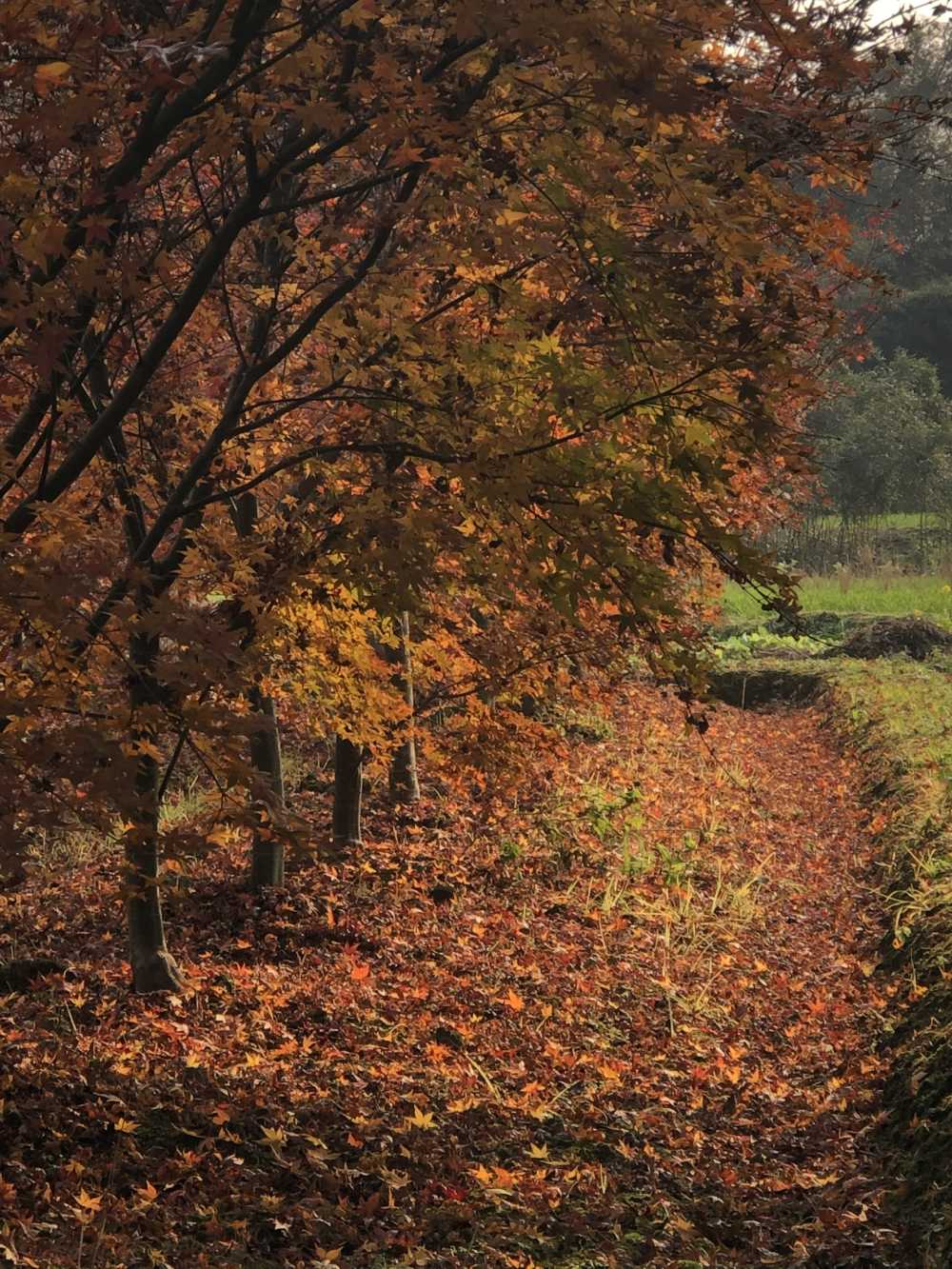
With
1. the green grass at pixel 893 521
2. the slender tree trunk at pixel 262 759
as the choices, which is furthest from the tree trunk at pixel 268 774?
the green grass at pixel 893 521

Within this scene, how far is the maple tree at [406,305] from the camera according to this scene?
3693 millimetres

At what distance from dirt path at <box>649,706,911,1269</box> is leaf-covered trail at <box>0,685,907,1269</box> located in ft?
0.07

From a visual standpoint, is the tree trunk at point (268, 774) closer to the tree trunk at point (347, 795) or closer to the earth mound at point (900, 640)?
the tree trunk at point (347, 795)

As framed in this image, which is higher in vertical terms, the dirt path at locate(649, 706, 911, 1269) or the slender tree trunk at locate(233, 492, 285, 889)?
the slender tree trunk at locate(233, 492, 285, 889)

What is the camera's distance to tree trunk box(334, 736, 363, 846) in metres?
9.84

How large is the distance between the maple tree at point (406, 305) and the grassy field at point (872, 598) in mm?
18688

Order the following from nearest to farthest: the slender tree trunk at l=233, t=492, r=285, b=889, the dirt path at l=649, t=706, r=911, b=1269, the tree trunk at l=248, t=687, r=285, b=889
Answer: the dirt path at l=649, t=706, r=911, b=1269 < the slender tree trunk at l=233, t=492, r=285, b=889 < the tree trunk at l=248, t=687, r=285, b=889

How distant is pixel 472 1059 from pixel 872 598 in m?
20.4

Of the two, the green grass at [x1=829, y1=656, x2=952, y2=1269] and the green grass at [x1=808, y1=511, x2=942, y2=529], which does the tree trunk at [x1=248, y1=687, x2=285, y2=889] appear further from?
the green grass at [x1=808, y1=511, x2=942, y2=529]

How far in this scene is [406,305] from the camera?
19.2 ft

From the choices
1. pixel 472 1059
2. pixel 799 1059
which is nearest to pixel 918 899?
pixel 799 1059

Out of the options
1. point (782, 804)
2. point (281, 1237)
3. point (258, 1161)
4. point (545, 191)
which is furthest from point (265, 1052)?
point (782, 804)

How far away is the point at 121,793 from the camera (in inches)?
143

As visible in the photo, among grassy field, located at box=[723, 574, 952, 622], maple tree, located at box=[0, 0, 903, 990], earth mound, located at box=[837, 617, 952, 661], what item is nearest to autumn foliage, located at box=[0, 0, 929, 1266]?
maple tree, located at box=[0, 0, 903, 990]
